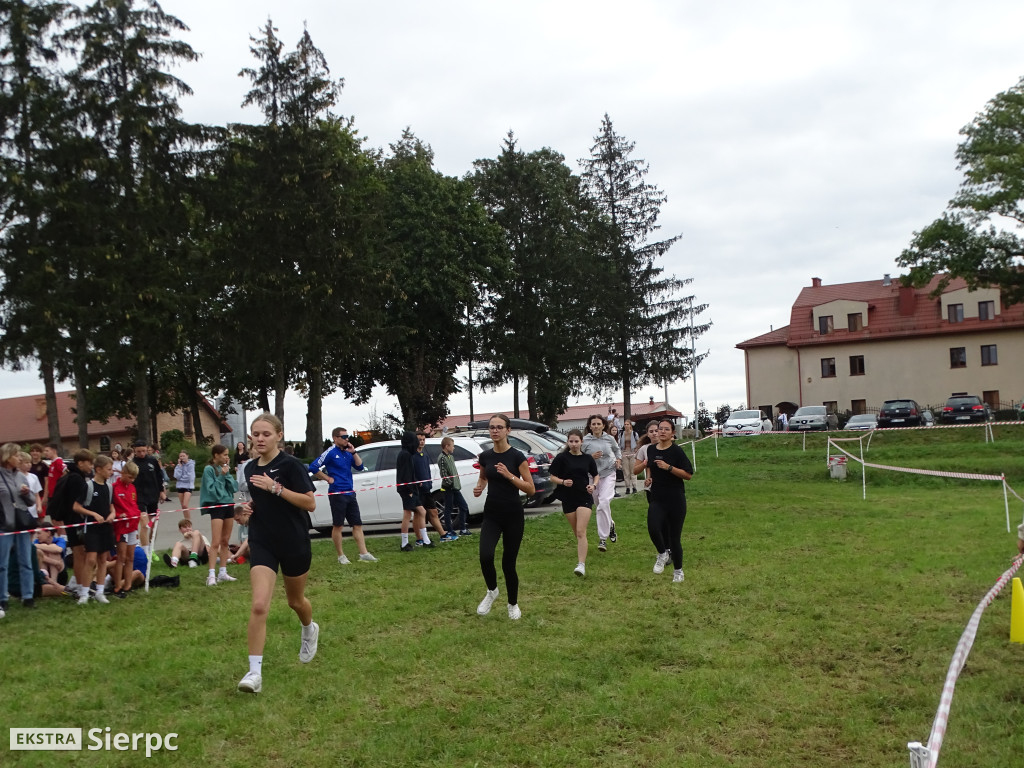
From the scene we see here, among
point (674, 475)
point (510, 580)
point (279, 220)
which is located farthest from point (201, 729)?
point (279, 220)

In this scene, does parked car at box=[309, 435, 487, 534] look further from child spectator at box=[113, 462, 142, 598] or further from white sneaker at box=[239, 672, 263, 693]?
white sneaker at box=[239, 672, 263, 693]

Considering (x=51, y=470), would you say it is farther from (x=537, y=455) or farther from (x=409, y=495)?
(x=537, y=455)

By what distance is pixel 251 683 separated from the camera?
6598 mm

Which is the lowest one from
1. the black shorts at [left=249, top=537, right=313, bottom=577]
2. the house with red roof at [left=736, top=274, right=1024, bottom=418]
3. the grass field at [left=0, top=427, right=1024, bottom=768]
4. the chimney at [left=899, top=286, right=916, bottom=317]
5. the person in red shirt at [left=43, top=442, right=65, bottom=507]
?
→ the grass field at [left=0, top=427, right=1024, bottom=768]

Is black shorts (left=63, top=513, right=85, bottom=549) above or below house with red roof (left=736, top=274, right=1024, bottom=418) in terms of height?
below

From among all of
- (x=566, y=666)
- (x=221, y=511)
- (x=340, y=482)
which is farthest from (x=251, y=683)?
(x=340, y=482)

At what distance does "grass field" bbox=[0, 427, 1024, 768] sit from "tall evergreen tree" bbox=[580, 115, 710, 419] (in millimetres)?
39457

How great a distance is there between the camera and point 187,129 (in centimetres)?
3247

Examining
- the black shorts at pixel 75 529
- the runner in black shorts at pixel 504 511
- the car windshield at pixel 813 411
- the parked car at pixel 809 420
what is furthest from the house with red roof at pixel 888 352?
the black shorts at pixel 75 529

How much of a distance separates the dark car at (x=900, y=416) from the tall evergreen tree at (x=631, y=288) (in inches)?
450

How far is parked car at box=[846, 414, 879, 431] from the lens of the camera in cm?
4450

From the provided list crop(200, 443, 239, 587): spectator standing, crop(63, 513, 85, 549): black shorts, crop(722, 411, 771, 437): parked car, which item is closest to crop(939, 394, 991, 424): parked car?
crop(722, 411, 771, 437): parked car

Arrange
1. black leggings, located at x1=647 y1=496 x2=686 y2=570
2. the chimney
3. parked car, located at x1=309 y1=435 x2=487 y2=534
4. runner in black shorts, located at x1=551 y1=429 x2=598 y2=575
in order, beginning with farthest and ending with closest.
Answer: the chimney < parked car, located at x1=309 y1=435 x2=487 y2=534 < runner in black shorts, located at x1=551 y1=429 x2=598 y2=575 < black leggings, located at x1=647 y1=496 x2=686 y2=570

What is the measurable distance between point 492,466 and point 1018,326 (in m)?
57.2
